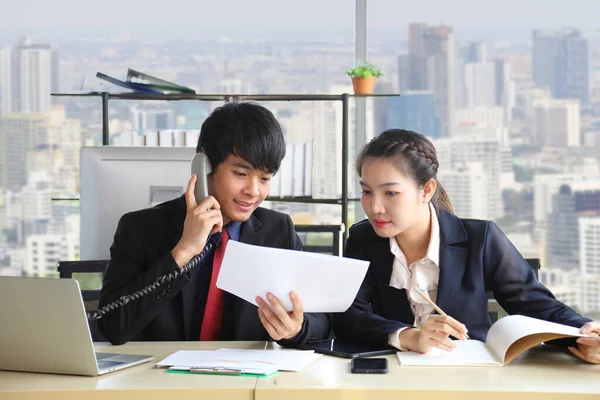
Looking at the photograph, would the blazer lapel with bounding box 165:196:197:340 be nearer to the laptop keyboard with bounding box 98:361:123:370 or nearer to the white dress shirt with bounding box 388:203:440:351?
the laptop keyboard with bounding box 98:361:123:370

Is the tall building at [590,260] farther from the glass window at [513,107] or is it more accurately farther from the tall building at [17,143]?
the tall building at [17,143]

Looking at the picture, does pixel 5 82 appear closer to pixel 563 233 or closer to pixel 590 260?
pixel 563 233

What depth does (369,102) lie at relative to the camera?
5.02m

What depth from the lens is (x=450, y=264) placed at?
229 centimetres

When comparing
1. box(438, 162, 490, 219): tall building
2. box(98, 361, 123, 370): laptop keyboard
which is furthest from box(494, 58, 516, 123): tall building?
box(98, 361, 123, 370): laptop keyboard

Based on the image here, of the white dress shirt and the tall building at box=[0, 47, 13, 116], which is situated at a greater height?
the tall building at box=[0, 47, 13, 116]

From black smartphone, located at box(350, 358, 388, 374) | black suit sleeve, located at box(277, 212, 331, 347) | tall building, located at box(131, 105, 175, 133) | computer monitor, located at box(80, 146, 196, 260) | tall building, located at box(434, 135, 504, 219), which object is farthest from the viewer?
tall building, located at box(131, 105, 175, 133)

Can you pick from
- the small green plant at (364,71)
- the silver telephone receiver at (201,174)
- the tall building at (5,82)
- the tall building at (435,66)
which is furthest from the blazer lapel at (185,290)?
the tall building at (5,82)

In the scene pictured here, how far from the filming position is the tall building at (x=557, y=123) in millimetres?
4738

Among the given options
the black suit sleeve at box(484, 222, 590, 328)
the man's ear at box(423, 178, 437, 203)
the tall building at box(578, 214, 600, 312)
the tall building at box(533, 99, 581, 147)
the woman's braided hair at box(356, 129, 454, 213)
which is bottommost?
the tall building at box(578, 214, 600, 312)

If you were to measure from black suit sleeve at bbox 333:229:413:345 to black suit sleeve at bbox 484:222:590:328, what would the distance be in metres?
0.33

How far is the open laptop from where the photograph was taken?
1.77 meters

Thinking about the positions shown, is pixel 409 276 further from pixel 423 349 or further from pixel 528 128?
pixel 528 128

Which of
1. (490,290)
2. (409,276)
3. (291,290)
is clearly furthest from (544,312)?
(291,290)
